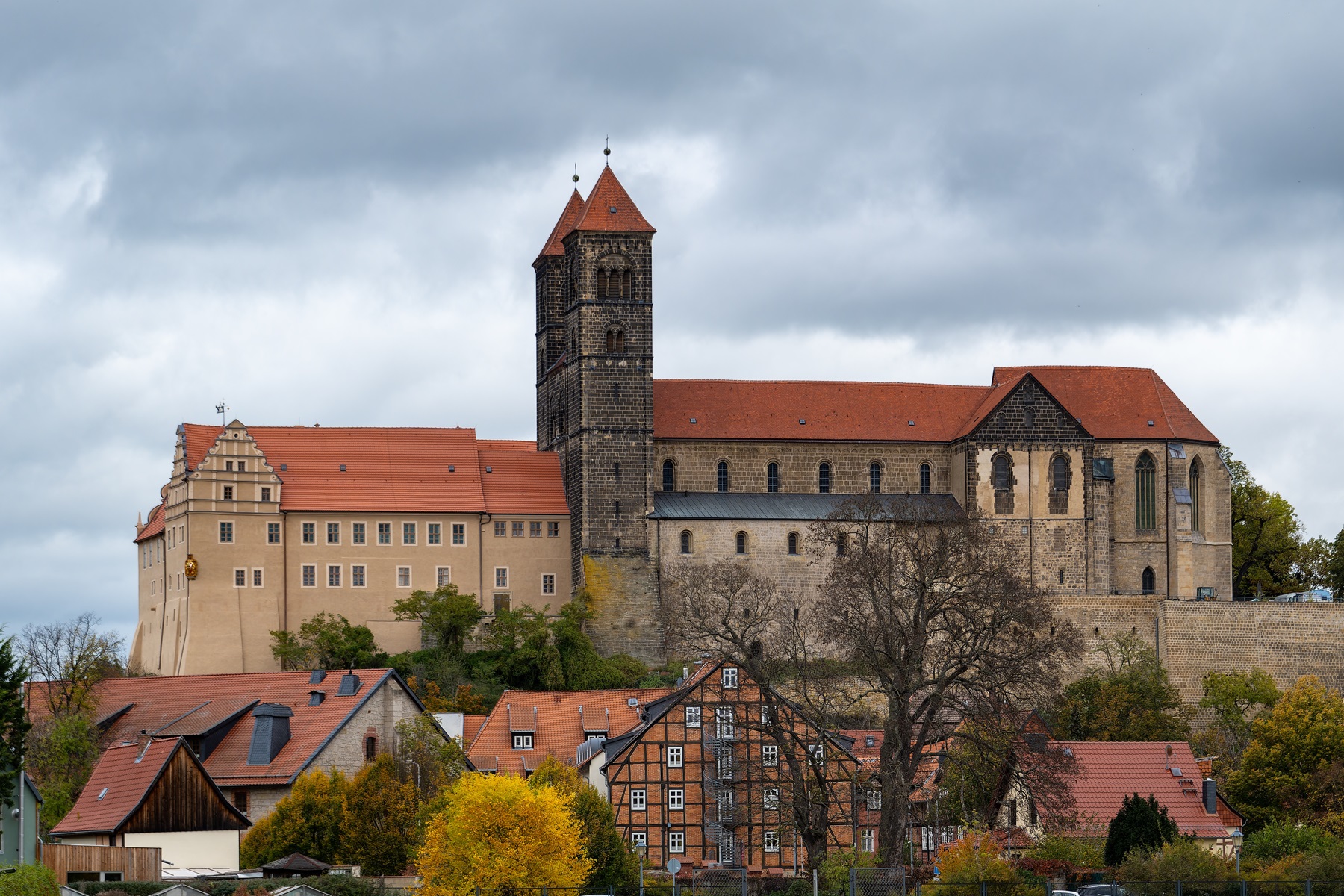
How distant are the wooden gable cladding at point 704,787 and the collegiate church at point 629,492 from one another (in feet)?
74.1

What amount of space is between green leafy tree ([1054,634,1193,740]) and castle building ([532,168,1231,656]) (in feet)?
10.9

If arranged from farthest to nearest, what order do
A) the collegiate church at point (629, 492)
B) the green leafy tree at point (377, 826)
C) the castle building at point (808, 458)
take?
the castle building at point (808, 458) → the collegiate church at point (629, 492) → the green leafy tree at point (377, 826)

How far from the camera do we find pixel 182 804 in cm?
5394

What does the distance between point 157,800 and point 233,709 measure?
1244 cm

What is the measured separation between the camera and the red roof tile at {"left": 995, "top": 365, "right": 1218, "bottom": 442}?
3807 inches

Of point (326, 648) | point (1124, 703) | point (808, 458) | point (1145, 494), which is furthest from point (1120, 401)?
point (326, 648)

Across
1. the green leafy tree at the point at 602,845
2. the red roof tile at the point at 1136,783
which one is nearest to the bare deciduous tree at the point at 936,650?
the red roof tile at the point at 1136,783

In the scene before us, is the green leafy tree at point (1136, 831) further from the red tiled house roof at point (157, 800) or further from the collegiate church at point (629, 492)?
the collegiate church at point (629, 492)

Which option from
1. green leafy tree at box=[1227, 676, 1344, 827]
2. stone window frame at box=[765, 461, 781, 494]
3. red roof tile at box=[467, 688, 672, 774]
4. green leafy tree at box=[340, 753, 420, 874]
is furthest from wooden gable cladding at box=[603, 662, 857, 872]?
stone window frame at box=[765, 461, 781, 494]

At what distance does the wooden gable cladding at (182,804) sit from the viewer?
53438 millimetres

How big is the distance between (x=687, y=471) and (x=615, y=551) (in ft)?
18.1

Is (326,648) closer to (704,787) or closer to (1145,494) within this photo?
(704,787)

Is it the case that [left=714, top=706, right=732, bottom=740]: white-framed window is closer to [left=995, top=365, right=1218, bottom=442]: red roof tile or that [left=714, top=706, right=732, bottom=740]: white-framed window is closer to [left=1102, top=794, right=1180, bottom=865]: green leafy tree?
[left=1102, top=794, right=1180, bottom=865]: green leafy tree

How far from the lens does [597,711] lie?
72875 mm
